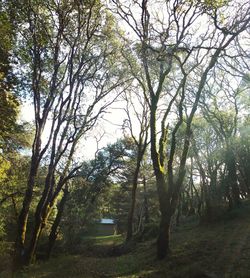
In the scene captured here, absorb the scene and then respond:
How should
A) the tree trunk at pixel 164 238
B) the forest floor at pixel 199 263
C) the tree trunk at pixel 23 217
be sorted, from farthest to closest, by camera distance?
1. the tree trunk at pixel 23 217
2. the tree trunk at pixel 164 238
3. the forest floor at pixel 199 263

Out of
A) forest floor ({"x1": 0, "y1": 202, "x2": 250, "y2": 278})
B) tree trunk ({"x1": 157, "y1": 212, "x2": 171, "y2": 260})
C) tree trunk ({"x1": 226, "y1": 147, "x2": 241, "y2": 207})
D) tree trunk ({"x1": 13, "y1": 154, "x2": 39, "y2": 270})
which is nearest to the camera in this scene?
forest floor ({"x1": 0, "y1": 202, "x2": 250, "y2": 278})

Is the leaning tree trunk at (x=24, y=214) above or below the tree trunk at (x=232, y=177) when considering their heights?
below

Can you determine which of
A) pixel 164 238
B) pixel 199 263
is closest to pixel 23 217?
pixel 164 238

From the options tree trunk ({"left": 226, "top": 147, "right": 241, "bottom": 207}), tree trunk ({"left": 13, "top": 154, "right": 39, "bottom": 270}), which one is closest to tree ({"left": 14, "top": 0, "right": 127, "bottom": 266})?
tree trunk ({"left": 13, "top": 154, "right": 39, "bottom": 270})

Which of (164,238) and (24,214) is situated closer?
(164,238)

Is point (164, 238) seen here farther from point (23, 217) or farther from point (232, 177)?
point (232, 177)

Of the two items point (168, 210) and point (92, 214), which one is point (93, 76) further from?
point (92, 214)

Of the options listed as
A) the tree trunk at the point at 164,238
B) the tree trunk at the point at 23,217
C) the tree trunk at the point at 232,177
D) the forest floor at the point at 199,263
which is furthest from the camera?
the tree trunk at the point at 232,177

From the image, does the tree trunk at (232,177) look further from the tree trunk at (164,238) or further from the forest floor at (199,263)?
the tree trunk at (164,238)

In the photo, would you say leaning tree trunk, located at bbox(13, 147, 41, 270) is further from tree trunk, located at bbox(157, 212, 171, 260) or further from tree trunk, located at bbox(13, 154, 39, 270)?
tree trunk, located at bbox(157, 212, 171, 260)

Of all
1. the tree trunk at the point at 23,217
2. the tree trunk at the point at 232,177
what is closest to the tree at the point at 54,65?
the tree trunk at the point at 23,217

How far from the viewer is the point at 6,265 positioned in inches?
603

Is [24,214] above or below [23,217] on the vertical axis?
above

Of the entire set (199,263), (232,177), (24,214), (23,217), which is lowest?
(199,263)
